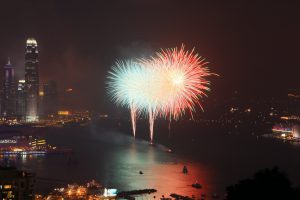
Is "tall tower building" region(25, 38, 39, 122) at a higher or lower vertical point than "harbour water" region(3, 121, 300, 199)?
higher

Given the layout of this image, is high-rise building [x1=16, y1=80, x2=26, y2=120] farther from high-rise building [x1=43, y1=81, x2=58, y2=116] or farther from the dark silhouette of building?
the dark silhouette of building

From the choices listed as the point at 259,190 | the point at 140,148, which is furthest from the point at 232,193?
the point at 140,148

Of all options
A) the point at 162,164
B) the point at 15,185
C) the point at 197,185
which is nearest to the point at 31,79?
the point at 162,164

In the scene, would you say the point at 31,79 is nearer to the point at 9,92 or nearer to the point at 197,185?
the point at 9,92

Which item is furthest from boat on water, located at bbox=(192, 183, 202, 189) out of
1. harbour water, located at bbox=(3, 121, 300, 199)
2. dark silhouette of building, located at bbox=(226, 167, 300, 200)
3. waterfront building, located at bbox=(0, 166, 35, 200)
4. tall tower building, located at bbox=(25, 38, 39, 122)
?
tall tower building, located at bbox=(25, 38, 39, 122)

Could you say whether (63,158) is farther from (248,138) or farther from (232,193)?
(232,193)
